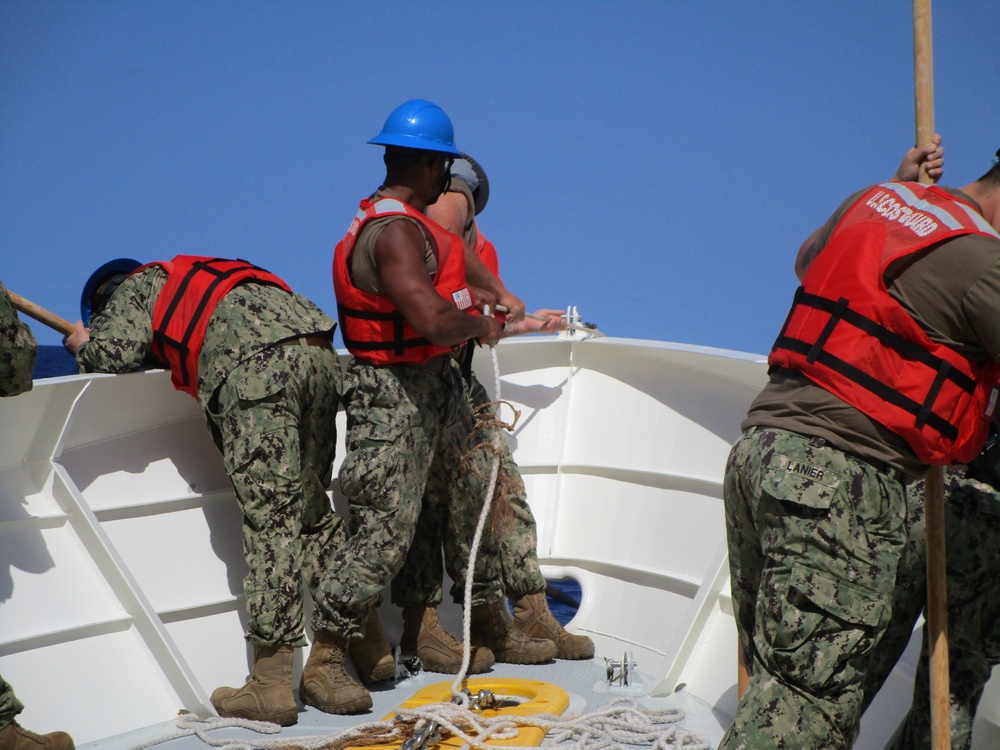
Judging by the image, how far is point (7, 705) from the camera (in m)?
3.25

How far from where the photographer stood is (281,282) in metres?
4.21

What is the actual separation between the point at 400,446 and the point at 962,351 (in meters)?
2.11

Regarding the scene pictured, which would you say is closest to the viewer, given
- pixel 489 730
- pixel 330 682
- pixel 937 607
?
pixel 937 607

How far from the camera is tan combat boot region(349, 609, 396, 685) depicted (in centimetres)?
423

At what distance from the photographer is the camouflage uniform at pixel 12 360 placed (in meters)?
3.26

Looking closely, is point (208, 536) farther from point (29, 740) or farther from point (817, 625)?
point (817, 625)

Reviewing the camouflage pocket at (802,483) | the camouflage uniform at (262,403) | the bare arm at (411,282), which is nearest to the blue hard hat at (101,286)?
the camouflage uniform at (262,403)

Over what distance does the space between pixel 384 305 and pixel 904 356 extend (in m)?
2.06

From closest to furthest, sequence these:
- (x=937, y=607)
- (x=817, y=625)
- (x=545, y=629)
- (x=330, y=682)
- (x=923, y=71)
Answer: (x=817, y=625)
(x=937, y=607)
(x=923, y=71)
(x=330, y=682)
(x=545, y=629)

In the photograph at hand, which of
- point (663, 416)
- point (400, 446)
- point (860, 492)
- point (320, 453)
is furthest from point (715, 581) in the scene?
point (860, 492)

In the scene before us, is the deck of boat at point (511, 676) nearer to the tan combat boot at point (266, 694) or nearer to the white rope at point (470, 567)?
the tan combat boot at point (266, 694)

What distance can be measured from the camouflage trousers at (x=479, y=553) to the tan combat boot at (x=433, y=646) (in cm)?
7

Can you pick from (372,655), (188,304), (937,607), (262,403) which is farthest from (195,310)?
(937,607)

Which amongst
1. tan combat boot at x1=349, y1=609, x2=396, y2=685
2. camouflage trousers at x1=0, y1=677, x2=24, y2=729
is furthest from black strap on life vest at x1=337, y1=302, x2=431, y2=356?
camouflage trousers at x1=0, y1=677, x2=24, y2=729
